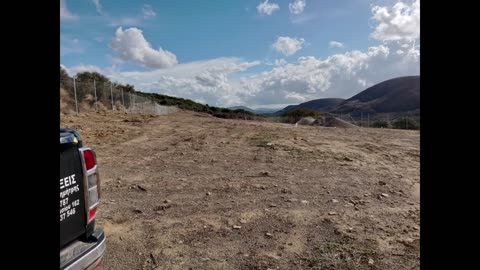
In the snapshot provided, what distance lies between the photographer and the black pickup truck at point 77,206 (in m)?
2.01

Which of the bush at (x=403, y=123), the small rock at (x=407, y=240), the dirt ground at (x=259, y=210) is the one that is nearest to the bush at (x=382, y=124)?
the bush at (x=403, y=123)

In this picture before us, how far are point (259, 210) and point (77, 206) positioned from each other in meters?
2.95

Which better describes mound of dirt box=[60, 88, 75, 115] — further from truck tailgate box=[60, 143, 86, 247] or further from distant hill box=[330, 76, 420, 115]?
distant hill box=[330, 76, 420, 115]

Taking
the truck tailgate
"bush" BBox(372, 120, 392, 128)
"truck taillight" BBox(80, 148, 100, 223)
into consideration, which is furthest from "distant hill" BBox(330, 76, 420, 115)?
the truck tailgate

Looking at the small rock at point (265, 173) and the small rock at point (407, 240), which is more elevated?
the small rock at point (265, 173)

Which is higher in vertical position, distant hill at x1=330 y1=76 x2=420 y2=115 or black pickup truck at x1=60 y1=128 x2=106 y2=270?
distant hill at x1=330 y1=76 x2=420 y2=115

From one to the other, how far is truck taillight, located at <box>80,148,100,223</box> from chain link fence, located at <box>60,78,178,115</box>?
621 inches

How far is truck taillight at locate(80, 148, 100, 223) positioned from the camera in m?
2.30

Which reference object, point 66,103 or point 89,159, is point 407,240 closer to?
point 89,159

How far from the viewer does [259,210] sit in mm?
4703

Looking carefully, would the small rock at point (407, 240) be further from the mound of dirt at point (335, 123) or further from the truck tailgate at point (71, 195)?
the mound of dirt at point (335, 123)

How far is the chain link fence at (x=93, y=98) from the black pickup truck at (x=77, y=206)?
52.1 ft
